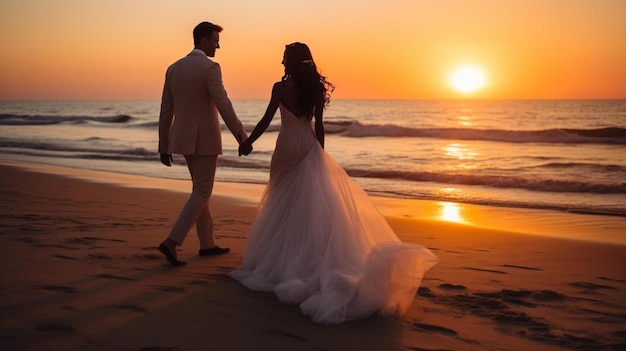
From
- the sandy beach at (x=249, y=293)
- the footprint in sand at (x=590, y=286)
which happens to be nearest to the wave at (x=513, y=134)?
the sandy beach at (x=249, y=293)

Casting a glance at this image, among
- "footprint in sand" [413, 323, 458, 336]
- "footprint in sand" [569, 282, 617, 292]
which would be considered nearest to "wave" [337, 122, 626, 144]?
"footprint in sand" [569, 282, 617, 292]

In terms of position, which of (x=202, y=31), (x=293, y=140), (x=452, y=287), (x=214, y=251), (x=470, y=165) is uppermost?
(x=202, y=31)

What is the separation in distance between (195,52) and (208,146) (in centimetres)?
83

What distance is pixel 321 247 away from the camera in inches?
187

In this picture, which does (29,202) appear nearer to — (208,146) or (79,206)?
(79,206)

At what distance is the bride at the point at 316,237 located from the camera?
168 inches

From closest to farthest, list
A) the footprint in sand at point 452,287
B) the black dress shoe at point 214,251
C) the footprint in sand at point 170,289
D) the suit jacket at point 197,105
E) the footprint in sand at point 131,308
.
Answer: the footprint in sand at point 131,308, the footprint in sand at point 170,289, the footprint in sand at point 452,287, the suit jacket at point 197,105, the black dress shoe at point 214,251

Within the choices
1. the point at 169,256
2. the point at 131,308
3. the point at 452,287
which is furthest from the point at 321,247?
the point at 169,256

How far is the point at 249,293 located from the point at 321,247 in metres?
0.65

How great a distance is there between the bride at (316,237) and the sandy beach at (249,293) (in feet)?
0.54

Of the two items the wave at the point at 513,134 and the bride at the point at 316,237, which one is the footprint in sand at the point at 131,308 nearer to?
the bride at the point at 316,237

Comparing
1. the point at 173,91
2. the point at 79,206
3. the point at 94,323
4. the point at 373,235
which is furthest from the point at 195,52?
the point at 79,206

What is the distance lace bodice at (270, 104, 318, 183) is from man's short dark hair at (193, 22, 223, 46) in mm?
1059

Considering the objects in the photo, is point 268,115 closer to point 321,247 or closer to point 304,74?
point 304,74
